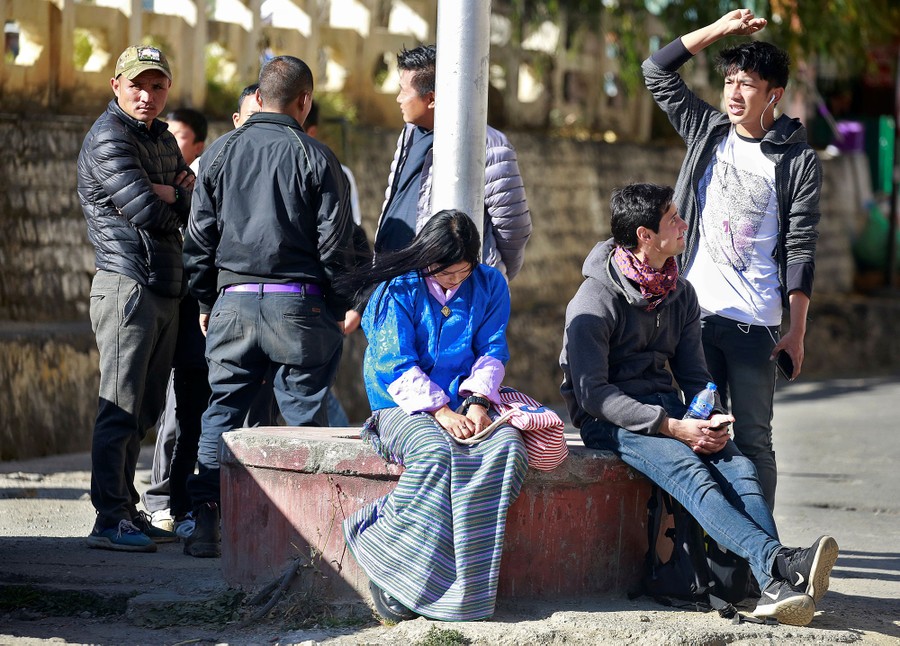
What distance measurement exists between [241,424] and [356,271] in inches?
34.8

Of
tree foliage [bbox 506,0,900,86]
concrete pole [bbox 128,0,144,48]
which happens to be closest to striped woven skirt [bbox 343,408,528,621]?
concrete pole [bbox 128,0,144,48]

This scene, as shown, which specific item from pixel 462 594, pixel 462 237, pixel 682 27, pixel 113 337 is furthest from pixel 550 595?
pixel 682 27

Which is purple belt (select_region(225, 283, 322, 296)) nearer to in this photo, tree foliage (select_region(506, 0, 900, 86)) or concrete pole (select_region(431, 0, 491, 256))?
concrete pole (select_region(431, 0, 491, 256))

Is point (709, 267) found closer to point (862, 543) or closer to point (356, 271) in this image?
point (356, 271)

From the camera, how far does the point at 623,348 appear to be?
15.4ft

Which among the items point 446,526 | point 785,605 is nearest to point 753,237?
point 785,605

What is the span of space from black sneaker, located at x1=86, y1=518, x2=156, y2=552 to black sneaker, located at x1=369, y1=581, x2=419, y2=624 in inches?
53.0

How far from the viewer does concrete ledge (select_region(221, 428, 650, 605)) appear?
14.6 feet

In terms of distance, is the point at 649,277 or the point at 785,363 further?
the point at 785,363

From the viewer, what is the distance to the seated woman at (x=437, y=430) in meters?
4.19

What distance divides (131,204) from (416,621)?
2.07 meters

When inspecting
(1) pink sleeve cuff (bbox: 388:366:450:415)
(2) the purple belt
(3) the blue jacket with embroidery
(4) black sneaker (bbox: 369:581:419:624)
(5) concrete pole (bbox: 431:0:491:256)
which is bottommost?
(4) black sneaker (bbox: 369:581:419:624)

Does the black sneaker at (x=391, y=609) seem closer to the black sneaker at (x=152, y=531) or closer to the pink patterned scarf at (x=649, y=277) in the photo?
the pink patterned scarf at (x=649, y=277)

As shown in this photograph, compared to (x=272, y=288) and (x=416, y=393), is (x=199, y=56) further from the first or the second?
(x=416, y=393)
